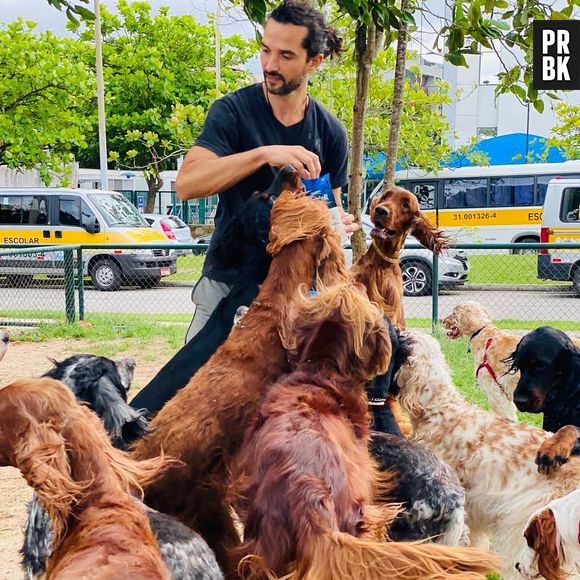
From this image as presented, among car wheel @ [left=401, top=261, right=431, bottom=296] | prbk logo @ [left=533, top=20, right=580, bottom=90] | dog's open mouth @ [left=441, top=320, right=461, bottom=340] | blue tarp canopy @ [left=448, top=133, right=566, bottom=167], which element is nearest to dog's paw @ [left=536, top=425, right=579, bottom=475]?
prbk logo @ [left=533, top=20, right=580, bottom=90]

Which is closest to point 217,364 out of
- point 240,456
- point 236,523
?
point 240,456

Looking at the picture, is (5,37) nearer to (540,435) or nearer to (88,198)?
(88,198)

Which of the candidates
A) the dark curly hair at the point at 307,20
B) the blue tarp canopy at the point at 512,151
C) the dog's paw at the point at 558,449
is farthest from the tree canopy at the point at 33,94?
the dog's paw at the point at 558,449

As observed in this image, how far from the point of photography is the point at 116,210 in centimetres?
1969

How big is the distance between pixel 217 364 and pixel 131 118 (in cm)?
3343

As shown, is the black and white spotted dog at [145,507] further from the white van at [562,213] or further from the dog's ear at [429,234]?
the white van at [562,213]

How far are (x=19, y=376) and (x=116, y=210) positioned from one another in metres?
10.9

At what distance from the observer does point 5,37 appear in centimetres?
2333

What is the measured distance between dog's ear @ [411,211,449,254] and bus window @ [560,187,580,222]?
656 inches

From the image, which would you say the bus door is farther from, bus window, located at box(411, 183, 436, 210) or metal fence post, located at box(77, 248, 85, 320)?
metal fence post, located at box(77, 248, 85, 320)

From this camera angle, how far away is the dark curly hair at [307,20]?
3.20 meters

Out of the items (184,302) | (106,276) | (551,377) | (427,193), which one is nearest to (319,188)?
(551,377)

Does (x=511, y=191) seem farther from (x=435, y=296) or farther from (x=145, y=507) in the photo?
(x=145, y=507)

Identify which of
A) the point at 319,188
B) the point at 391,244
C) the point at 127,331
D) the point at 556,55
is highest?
the point at 556,55
